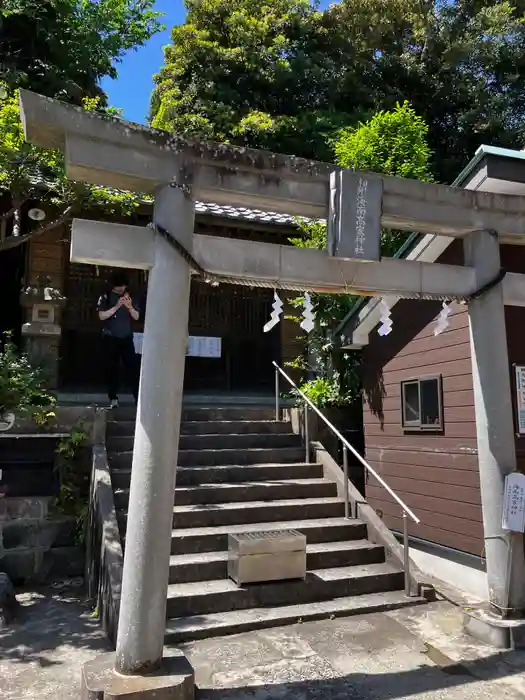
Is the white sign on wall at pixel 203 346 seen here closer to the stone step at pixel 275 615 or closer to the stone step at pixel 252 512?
the stone step at pixel 252 512

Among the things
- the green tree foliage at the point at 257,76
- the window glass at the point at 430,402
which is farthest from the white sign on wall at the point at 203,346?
the green tree foliage at the point at 257,76

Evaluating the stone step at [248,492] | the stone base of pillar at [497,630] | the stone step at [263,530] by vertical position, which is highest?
the stone step at [248,492]

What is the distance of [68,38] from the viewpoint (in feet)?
50.2

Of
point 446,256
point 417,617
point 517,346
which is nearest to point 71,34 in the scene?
point 446,256

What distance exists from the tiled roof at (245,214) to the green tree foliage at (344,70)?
716 centimetres

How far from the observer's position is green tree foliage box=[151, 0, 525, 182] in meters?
18.1

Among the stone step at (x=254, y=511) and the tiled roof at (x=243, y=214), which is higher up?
the tiled roof at (x=243, y=214)

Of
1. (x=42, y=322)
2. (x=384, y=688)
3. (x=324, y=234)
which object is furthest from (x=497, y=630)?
(x=42, y=322)

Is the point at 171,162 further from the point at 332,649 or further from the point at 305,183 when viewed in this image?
the point at 332,649

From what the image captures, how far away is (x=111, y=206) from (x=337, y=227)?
6.01m

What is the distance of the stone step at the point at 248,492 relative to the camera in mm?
6988

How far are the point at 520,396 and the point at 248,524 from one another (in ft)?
11.6

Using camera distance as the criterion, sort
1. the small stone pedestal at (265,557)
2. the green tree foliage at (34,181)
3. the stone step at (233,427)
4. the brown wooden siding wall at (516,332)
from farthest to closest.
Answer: the stone step at (233,427) < the green tree foliage at (34,181) < the brown wooden siding wall at (516,332) < the small stone pedestal at (265,557)

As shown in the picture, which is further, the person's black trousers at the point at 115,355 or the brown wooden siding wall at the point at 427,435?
the person's black trousers at the point at 115,355
